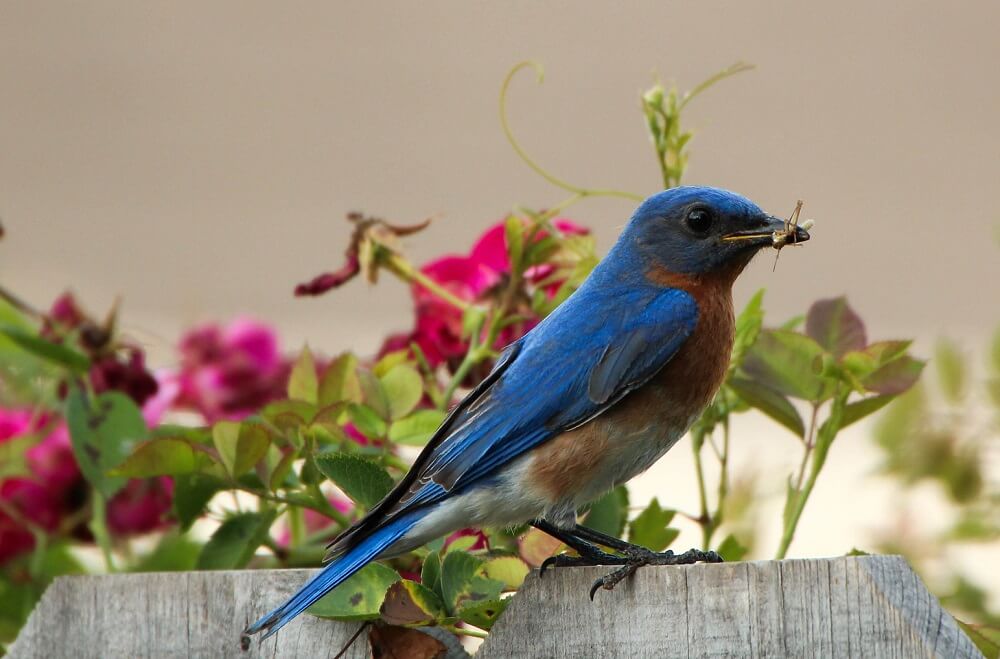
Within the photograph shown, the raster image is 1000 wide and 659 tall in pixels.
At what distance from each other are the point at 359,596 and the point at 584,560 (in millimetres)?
328

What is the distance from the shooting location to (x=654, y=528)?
220 cm

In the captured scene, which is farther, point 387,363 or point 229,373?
point 229,373

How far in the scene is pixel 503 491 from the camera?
2.18 m

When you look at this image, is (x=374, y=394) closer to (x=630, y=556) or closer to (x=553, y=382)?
(x=553, y=382)

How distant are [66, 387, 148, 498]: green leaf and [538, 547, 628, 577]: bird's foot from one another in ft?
2.51

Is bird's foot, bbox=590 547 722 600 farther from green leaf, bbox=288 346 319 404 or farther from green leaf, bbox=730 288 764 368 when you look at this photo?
green leaf, bbox=288 346 319 404

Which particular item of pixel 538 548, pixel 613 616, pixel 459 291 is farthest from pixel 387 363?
pixel 613 616

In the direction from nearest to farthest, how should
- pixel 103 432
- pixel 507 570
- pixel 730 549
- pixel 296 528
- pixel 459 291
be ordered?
1. pixel 507 570
2. pixel 730 549
3. pixel 103 432
4. pixel 296 528
5. pixel 459 291

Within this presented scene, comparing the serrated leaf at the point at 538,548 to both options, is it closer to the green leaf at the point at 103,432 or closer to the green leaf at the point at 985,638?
the green leaf at the point at 985,638

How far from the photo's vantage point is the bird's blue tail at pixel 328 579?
1.75 m

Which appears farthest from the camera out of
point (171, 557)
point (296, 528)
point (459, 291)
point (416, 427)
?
point (171, 557)

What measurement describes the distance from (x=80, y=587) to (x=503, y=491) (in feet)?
2.10

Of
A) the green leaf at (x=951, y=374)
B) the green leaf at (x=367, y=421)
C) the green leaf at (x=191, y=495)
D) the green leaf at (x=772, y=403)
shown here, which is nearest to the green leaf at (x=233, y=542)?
the green leaf at (x=191, y=495)

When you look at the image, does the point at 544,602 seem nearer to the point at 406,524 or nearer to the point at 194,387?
the point at 406,524
